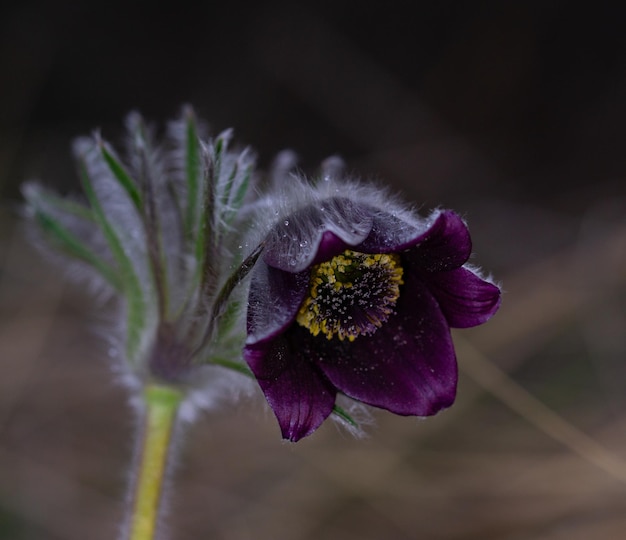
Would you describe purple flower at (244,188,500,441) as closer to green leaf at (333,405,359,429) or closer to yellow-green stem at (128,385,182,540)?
green leaf at (333,405,359,429)

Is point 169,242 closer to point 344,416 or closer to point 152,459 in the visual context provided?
point 152,459

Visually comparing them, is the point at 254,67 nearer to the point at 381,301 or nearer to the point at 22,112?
the point at 22,112

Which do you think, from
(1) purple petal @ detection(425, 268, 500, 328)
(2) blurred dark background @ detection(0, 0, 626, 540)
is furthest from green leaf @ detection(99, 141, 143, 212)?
(2) blurred dark background @ detection(0, 0, 626, 540)

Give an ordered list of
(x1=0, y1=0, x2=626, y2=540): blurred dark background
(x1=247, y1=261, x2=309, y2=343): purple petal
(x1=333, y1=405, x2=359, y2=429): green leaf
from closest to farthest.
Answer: (x1=247, y1=261, x2=309, y2=343): purple petal < (x1=333, y1=405, x2=359, y2=429): green leaf < (x1=0, y1=0, x2=626, y2=540): blurred dark background

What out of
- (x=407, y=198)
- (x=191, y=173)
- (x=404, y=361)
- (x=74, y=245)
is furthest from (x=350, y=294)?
(x=407, y=198)

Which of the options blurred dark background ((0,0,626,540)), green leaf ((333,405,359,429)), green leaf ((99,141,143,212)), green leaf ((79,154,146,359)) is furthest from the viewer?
blurred dark background ((0,0,626,540))

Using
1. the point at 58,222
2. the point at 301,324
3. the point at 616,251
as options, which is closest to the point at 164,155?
the point at 58,222

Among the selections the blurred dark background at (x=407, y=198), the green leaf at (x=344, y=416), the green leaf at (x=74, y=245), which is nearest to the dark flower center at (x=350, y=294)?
the green leaf at (x=344, y=416)
